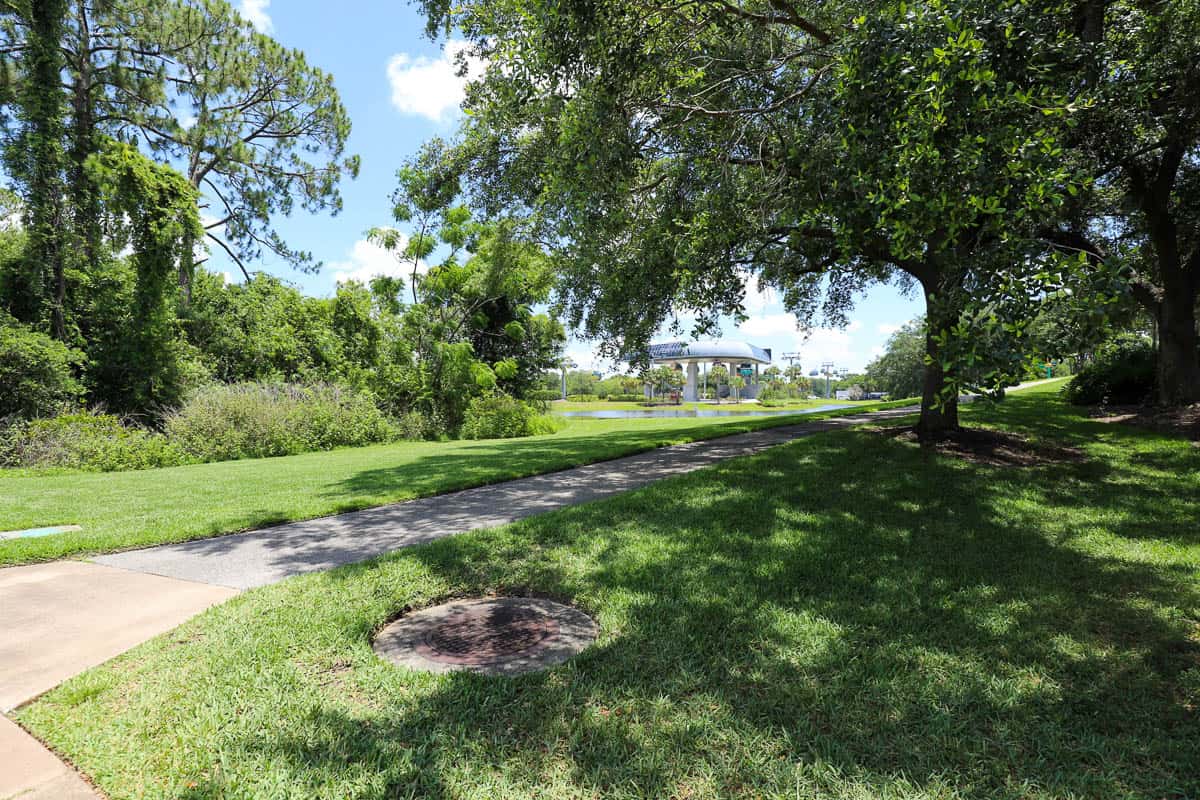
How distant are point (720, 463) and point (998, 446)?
179 inches

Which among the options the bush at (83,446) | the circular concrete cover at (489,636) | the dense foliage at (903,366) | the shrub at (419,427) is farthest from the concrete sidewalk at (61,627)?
the dense foliage at (903,366)

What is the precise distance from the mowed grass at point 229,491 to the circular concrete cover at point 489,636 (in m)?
3.53

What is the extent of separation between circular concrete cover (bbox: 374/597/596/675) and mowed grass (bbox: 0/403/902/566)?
3527mm

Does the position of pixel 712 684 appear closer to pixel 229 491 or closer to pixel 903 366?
pixel 229 491

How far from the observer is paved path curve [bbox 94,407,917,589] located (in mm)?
4723

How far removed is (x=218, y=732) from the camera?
247cm

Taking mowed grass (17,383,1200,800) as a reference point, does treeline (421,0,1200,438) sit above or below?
above

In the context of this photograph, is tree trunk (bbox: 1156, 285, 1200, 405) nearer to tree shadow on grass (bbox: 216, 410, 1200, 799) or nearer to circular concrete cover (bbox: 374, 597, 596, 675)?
tree shadow on grass (bbox: 216, 410, 1200, 799)

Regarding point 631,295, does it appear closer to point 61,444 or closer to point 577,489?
point 577,489

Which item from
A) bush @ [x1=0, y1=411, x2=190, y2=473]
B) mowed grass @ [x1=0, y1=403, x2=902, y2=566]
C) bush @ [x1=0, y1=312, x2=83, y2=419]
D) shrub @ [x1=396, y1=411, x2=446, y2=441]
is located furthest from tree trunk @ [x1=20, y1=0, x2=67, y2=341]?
shrub @ [x1=396, y1=411, x2=446, y2=441]

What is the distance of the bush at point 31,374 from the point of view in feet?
40.2

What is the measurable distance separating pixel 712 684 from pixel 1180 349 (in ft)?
49.2

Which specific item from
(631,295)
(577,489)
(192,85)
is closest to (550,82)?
(631,295)

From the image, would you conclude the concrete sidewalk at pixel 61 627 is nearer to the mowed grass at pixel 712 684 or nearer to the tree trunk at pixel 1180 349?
the mowed grass at pixel 712 684
